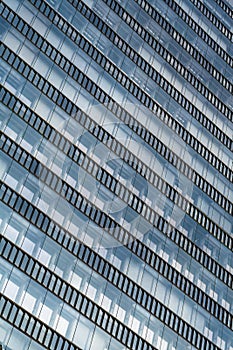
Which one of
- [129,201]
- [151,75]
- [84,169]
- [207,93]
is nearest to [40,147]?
[84,169]

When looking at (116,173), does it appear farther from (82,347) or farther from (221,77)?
(221,77)

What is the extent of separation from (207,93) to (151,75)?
7.49 metres

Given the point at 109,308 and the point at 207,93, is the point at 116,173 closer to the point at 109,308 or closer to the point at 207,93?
the point at 109,308

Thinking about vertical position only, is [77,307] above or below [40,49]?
below

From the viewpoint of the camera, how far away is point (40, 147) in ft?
158

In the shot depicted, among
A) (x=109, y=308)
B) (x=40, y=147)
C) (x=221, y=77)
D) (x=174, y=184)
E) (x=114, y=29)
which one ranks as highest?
(x=221, y=77)

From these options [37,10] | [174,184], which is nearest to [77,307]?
[174,184]

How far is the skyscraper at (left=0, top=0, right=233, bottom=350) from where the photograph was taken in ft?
144

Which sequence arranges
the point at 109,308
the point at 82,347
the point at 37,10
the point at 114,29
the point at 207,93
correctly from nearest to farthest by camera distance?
the point at 82,347, the point at 109,308, the point at 37,10, the point at 114,29, the point at 207,93

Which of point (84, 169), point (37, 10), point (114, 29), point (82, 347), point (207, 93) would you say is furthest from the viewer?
point (207, 93)

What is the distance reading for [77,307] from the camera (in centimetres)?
4403

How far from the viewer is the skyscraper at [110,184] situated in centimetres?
4378

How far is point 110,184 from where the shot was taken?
51.3 metres

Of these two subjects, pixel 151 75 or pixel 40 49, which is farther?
pixel 151 75
